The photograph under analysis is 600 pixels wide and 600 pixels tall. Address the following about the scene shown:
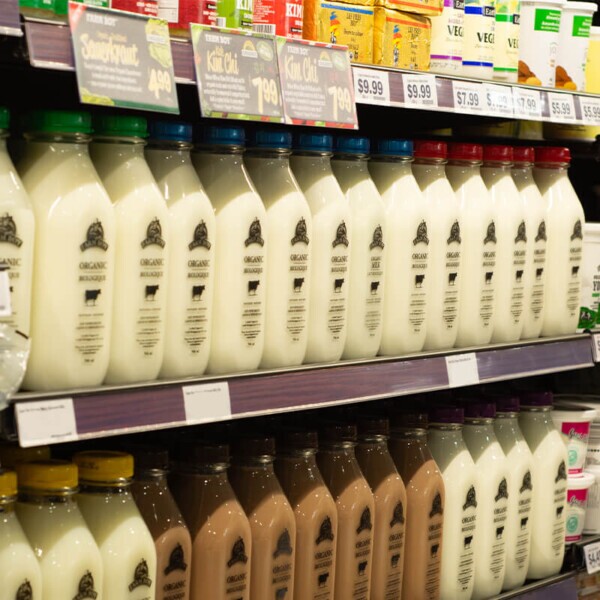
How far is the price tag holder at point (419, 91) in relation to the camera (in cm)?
195

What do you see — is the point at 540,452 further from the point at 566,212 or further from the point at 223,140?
the point at 223,140

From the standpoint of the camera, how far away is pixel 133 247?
5.05 ft

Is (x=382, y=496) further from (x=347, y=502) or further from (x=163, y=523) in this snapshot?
(x=163, y=523)

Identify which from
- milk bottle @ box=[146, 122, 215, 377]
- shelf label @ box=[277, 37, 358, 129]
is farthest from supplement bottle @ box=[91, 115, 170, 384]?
shelf label @ box=[277, 37, 358, 129]

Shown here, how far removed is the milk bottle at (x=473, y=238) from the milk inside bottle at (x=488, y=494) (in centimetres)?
18

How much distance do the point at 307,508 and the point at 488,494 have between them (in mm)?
545

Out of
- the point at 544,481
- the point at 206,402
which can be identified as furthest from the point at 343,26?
the point at 544,481

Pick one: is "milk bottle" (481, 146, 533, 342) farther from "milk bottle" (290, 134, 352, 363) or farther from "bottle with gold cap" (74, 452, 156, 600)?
"bottle with gold cap" (74, 452, 156, 600)

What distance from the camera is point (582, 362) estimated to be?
97.3 inches

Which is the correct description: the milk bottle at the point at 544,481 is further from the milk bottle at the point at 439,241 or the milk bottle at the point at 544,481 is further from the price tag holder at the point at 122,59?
the price tag holder at the point at 122,59

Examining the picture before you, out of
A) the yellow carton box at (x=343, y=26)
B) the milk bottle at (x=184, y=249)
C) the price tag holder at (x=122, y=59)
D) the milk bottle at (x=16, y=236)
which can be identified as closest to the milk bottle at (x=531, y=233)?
the yellow carton box at (x=343, y=26)

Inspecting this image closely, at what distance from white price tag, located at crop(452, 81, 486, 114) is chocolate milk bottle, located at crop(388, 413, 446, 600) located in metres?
0.56

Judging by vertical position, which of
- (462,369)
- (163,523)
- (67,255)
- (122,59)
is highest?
(122,59)

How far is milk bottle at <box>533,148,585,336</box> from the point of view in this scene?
7.77 ft
